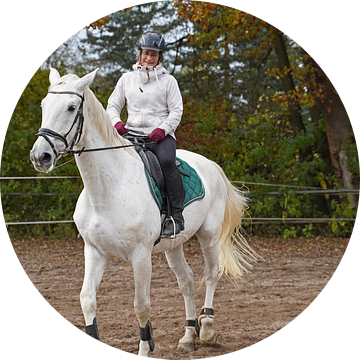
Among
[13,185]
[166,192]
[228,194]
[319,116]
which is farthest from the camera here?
[319,116]

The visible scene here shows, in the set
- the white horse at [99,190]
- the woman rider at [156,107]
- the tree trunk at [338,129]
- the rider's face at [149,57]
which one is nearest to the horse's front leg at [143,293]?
the white horse at [99,190]

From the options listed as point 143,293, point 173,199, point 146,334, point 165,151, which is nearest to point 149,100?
point 165,151

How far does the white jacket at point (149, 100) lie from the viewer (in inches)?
151

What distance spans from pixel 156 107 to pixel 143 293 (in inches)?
67.9

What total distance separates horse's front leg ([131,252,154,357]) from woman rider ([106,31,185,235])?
44cm

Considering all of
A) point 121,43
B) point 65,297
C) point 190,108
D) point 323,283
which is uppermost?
point 121,43

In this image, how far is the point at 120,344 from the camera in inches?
163

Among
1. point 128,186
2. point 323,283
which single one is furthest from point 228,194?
point 323,283

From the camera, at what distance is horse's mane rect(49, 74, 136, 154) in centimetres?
307

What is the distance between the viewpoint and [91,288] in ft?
11.0

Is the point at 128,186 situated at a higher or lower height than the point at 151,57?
lower

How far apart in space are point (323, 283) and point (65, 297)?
3.97m

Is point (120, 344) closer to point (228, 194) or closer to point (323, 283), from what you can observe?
point (228, 194)

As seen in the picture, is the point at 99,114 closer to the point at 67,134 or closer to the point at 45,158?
the point at 67,134
